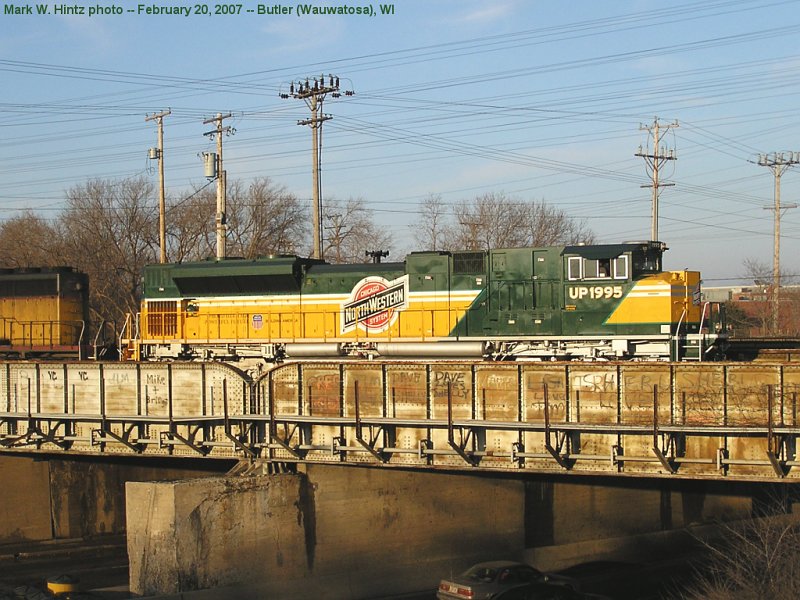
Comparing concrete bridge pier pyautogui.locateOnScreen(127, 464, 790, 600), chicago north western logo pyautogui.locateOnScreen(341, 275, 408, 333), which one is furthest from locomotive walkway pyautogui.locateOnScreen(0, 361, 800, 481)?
chicago north western logo pyautogui.locateOnScreen(341, 275, 408, 333)

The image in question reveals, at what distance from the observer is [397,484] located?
2020 cm

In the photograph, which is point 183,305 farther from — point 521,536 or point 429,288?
point 521,536

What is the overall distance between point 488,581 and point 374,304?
9322 mm

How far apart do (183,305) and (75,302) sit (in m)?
6.05

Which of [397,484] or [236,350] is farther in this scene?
[236,350]

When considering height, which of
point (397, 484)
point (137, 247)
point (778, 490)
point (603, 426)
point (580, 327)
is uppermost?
point (137, 247)

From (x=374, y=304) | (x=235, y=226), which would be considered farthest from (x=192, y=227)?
(x=374, y=304)

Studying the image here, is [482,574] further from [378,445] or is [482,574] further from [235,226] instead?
[235,226]

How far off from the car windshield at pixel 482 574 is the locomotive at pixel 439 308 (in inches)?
260

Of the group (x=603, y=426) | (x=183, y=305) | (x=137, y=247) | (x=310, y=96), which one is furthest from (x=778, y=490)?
(x=137, y=247)

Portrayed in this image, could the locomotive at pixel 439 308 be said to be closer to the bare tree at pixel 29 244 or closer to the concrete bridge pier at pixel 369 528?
the concrete bridge pier at pixel 369 528

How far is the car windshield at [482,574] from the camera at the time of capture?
18.3 m

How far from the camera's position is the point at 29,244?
61594 mm

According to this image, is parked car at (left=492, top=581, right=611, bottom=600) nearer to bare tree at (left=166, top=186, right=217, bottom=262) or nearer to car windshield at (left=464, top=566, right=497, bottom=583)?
car windshield at (left=464, top=566, right=497, bottom=583)
